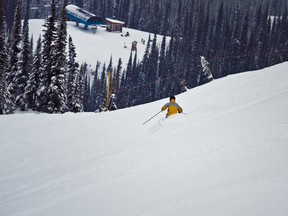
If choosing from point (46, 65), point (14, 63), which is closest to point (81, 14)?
point (14, 63)

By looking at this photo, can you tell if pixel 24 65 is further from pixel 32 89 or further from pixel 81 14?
pixel 81 14

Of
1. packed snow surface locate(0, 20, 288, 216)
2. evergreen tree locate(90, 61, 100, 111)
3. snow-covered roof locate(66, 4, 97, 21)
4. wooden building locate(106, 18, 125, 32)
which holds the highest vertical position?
snow-covered roof locate(66, 4, 97, 21)

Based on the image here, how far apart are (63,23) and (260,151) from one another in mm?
27097

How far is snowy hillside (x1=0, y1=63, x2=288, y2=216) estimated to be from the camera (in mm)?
7139

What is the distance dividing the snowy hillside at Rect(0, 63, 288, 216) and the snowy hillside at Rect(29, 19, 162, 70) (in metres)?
68.5

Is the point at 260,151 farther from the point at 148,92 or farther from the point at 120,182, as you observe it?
the point at 148,92

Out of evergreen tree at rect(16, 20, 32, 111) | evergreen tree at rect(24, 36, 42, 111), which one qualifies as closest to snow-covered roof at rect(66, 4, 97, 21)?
evergreen tree at rect(16, 20, 32, 111)

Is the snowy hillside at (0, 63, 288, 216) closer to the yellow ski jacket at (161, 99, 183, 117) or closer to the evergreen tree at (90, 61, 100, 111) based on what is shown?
the yellow ski jacket at (161, 99, 183, 117)

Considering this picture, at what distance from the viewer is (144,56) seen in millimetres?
88375

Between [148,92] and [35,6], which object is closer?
[148,92]

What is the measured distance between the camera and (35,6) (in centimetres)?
13475

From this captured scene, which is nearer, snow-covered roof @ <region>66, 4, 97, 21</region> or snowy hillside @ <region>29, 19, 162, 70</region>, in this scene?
snowy hillside @ <region>29, 19, 162, 70</region>

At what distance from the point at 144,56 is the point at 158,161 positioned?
262 feet

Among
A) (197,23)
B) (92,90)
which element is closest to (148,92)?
(92,90)
